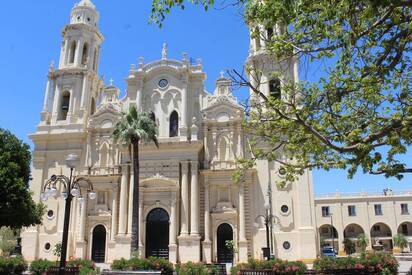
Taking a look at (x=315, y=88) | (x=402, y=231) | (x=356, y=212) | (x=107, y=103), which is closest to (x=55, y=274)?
(x=315, y=88)

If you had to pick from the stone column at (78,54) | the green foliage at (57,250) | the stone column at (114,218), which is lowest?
the green foliage at (57,250)

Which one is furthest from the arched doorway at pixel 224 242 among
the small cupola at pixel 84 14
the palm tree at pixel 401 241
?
the palm tree at pixel 401 241

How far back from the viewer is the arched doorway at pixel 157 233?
107 ft

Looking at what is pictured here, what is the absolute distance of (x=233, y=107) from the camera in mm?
35250

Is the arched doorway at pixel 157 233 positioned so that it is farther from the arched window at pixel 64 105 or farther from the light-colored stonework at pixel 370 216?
the light-colored stonework at pixel 370 216

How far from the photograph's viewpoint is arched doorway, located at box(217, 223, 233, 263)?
32.0m

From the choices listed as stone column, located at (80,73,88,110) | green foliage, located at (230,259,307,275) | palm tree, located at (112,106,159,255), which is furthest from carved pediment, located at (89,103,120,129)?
green foliage, located at (230,259,307,275)

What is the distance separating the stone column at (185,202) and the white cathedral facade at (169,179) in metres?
0.08

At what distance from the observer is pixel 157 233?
3322 cm

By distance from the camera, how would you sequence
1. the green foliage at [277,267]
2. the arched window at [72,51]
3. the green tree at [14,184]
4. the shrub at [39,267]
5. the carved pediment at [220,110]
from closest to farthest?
the green foliage at [277,267] < the shrub at [39,267] < the green tree at [14,184] < the carved pediment at [220,110] < the arched window at [72,51]

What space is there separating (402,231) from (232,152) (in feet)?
128

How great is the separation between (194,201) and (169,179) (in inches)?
107

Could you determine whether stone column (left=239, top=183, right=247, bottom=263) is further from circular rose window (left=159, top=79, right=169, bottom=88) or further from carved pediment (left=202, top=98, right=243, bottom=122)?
circular rose window (left=159, top=79, right=169, bottom=88)

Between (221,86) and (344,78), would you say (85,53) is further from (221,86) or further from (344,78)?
(344,78)
